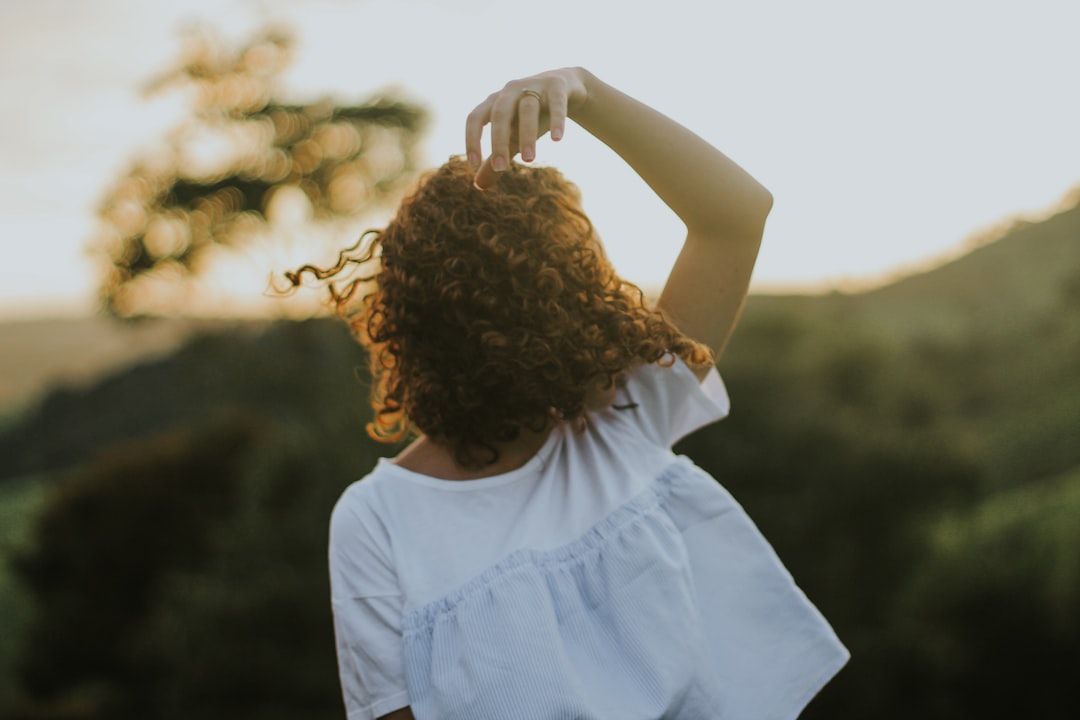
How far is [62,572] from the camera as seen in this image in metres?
18.5

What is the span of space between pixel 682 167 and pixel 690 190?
4 cm

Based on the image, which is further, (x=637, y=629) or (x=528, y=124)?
(x=637, y=629)

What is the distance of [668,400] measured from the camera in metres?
1.57

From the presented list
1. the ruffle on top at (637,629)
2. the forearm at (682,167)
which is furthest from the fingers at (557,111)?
the ruffle on top at (637,629)

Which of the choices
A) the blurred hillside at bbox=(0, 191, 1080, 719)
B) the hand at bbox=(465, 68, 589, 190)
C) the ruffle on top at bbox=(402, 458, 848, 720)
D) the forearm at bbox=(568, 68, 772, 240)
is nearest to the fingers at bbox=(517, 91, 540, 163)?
the hand at bbox=(465, 68, 589, 190)

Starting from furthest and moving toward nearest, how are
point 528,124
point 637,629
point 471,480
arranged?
point 471,480, point 637,629, point 528,124

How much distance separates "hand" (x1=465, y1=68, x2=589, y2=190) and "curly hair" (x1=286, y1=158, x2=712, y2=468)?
11 centimetres

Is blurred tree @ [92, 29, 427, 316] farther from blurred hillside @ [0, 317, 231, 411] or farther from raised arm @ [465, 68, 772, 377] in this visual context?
raised arm @ [465, 68, 772, 377]

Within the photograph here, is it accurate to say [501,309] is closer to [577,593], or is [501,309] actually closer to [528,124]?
[528,124]

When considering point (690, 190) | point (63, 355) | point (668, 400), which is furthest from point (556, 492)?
point (63, 355)

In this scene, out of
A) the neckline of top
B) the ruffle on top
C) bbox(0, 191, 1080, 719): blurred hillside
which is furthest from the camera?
bbox(0, 191, 1080, 719): blurred hillside

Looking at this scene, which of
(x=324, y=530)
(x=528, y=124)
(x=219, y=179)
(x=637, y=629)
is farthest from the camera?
(x=219, y=179)

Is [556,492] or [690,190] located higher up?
[690,190]

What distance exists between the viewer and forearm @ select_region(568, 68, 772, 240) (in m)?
1.43
